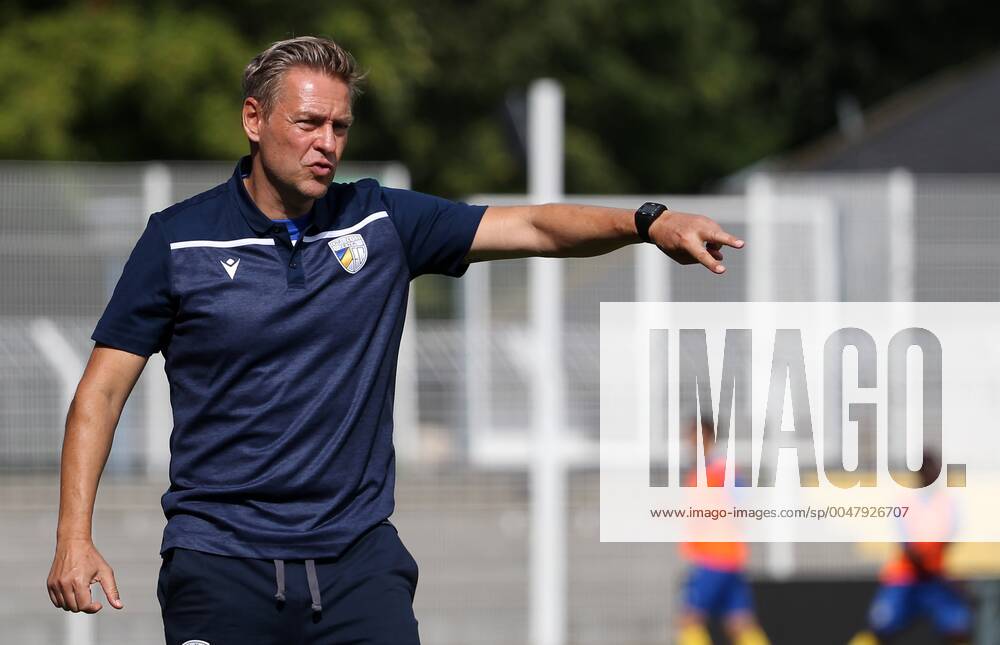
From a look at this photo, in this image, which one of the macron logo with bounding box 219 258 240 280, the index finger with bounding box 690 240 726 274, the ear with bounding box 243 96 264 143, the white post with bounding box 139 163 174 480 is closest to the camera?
the index finger with bounding box 690 240 726 274

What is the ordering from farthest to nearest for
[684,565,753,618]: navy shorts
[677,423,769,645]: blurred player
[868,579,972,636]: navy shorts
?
1. [684,565,753,618]: navy shorts
2. [677,423,769,645]: blurred player
3. [868,579,972,636]: navy shorts

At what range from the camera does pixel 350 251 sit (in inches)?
141

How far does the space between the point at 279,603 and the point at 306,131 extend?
99cm

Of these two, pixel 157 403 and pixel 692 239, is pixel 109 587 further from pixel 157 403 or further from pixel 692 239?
pixel 157 403

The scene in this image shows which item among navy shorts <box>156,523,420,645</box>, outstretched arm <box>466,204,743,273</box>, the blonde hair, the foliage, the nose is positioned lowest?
navy shorts <box>156,523,420,645</box>

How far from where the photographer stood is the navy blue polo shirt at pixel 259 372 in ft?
11.3

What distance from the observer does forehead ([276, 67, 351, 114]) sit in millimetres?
3536

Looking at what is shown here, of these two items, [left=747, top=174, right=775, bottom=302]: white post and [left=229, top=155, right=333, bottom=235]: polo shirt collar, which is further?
[left=747, top=174, right=775, bottom=302]: white post

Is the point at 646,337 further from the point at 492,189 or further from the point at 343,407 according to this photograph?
the point at 492,189

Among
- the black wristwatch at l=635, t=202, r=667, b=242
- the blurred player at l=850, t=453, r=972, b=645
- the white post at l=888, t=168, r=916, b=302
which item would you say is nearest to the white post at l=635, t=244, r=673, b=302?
the white post at l=888, t=168, r=916, b=302

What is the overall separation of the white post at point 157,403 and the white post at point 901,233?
3.67 metres

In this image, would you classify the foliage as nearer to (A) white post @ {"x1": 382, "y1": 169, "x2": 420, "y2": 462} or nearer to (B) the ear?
(A) white post @ {"x1": 382, "y1": 169, "x2": 420, "y2": 462}

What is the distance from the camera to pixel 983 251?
8141mm

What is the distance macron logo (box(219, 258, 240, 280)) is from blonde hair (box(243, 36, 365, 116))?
1.11 ft
